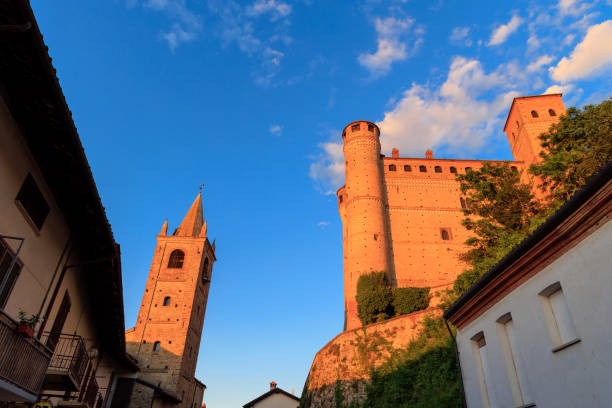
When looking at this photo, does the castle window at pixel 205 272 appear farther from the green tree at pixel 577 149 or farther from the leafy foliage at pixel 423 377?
the green tree at pixel 577 149

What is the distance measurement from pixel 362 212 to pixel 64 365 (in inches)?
1201

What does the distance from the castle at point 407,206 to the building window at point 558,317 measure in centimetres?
2691

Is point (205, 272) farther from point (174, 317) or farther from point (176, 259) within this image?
point (174, 317)

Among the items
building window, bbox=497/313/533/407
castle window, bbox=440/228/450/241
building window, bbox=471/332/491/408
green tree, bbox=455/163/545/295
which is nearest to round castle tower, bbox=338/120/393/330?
castle window, bbox=440/228/450/241

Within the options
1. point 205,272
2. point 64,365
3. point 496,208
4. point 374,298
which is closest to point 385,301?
point 374,298

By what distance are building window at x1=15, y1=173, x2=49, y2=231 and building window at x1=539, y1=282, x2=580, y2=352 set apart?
943 cm

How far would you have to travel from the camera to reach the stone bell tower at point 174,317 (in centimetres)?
3322

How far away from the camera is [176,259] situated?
1555 inches

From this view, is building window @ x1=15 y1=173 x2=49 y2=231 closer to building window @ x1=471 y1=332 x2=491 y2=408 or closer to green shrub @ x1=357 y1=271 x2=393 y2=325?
building window @ x1=471 y1=332 x2=491 y2=408

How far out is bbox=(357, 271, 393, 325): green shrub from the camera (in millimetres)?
31094

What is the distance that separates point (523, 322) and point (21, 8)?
9305 mm

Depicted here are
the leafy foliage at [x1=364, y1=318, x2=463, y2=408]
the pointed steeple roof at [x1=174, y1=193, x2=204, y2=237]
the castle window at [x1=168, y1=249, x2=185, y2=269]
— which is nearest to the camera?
the leafy foliage at [x1=364, y1=318, x2=463, y2=408]

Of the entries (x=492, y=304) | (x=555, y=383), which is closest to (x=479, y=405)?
(x=492, y=304)

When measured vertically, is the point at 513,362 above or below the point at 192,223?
below
